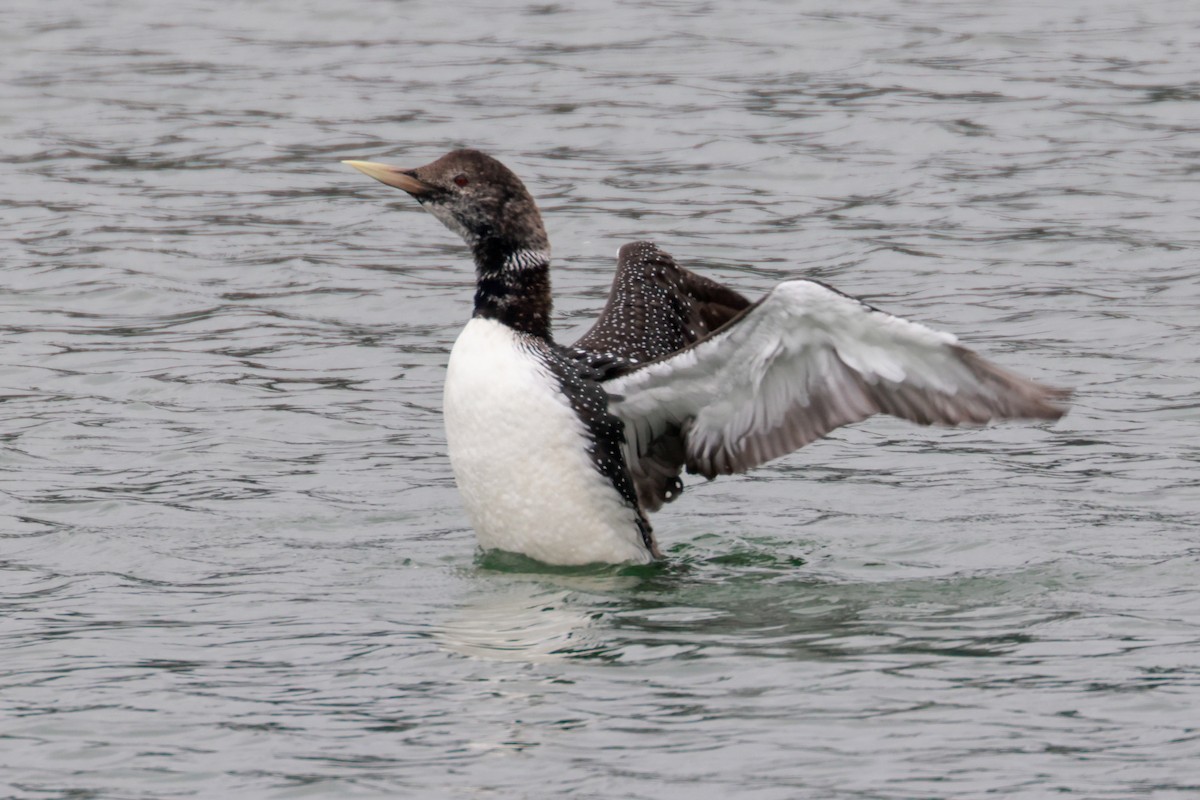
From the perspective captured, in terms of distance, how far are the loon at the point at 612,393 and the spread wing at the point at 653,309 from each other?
26 cm

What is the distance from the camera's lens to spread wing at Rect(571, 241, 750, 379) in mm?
8266

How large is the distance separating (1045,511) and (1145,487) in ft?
1.53

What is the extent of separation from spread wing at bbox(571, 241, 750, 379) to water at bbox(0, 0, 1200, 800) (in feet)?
2.51

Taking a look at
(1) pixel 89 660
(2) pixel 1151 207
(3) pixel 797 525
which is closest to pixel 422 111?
(2) pixel 1151 207

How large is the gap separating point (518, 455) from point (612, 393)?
1.39ft

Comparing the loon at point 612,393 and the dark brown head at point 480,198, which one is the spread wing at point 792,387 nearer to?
the loon at point 612,393

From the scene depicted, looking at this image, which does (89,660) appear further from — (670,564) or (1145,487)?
(1145,487)

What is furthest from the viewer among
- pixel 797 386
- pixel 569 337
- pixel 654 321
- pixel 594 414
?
pixel 569 337

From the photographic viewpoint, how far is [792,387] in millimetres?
7359

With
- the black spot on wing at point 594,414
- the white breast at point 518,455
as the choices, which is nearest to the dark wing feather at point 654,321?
the black spot on wing at point 594,414

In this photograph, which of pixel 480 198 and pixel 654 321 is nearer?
pixel 480 198

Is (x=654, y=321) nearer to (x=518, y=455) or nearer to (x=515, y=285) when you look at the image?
(x=515, y=285)

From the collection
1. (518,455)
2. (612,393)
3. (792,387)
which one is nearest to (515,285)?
(612,393)

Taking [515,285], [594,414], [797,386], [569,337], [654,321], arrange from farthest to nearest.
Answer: [569,337] < [654,321] < [515,285] < [594,414] < [797,386]
